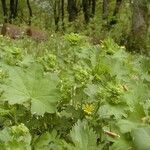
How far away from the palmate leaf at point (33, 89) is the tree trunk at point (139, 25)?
1466 centimetres

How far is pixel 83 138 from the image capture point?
155cm

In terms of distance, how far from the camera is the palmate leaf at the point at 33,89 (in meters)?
1.72

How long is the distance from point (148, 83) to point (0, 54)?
795 millimetres

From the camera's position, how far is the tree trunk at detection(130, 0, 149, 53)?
16645 millimetres

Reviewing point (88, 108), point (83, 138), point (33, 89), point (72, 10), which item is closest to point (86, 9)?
point (72, 10)

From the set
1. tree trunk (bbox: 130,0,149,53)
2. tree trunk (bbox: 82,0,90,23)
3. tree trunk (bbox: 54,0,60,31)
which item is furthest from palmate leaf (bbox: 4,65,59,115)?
tree trunk (bbox: 54,0,60,31)

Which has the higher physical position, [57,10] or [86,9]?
[86,9]

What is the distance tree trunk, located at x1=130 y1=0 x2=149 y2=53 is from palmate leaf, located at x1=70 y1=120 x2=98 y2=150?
1489cm

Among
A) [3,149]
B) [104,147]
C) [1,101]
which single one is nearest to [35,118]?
[1,101]

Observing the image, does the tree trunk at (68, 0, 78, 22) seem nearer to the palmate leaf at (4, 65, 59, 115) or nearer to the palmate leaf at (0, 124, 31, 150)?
the palmate leaf at (4, 65, 59, 115)

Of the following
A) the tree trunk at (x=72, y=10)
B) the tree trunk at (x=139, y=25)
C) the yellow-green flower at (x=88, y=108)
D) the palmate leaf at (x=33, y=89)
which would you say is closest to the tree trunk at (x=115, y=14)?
the tree trunk at (x=72, y=10)

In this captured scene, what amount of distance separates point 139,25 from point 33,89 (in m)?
15.8

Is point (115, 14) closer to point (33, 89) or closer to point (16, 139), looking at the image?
point (33, 89)

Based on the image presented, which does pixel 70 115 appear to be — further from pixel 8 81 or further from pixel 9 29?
pixel 9 29
